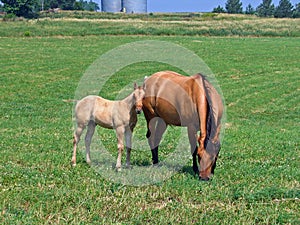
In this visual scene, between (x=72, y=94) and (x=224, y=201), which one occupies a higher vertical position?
(x=224, y=201)

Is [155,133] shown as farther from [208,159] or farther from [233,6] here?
[233,6]

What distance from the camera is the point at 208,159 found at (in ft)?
25.3

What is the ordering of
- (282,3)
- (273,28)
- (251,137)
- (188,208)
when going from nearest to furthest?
(188,208), (251,137), (273,28), (282,3)

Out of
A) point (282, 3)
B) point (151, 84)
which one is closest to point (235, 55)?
point (151, 84)

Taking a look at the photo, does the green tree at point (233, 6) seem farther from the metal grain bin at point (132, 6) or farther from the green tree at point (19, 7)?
the green tree at point (19, 7)

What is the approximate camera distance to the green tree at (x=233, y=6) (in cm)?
14500

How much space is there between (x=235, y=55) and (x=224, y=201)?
37596 millimetres

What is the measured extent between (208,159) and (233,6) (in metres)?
144

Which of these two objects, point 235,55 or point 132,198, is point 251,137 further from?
point 235,55

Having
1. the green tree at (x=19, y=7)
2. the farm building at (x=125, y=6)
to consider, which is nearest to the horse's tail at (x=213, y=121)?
the green tree at (x=19, y=7)

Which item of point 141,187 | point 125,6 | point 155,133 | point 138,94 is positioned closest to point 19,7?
point 125,6

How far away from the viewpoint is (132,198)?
7.03 m

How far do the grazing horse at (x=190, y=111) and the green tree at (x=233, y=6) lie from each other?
141018 mm

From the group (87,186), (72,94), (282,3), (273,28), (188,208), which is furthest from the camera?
(282,3)
